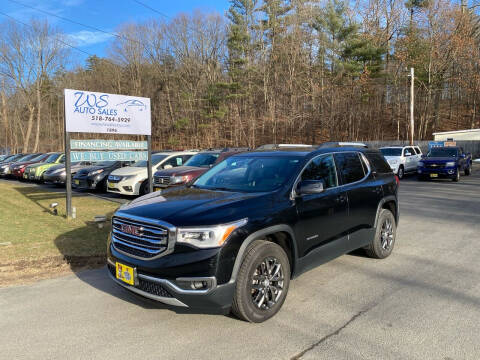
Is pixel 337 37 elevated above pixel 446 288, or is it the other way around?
pixel 337 37

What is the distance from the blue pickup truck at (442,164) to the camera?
17.0 meters

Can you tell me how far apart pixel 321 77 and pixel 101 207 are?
3262 cm

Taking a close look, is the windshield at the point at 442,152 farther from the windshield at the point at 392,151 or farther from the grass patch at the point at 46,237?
the grass patch at the point at 46,237

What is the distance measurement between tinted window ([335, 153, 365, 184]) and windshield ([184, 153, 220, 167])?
7.51 metres

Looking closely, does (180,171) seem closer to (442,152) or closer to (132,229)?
(132,229)

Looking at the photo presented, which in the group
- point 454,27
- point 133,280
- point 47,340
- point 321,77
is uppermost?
point 454,27

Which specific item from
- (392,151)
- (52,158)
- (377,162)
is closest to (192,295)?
(377,162)

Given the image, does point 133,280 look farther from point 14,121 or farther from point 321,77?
point 14,121

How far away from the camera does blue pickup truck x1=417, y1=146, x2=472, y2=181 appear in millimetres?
17016

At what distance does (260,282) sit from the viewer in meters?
3.62

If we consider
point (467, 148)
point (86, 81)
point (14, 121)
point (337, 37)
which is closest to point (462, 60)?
point (467, 148)

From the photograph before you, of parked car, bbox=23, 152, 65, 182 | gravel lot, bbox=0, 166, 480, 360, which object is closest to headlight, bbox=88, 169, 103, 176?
parked car, bbox=23, 152, 65, 182

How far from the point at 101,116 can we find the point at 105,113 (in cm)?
15

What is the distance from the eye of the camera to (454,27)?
32.6 m
